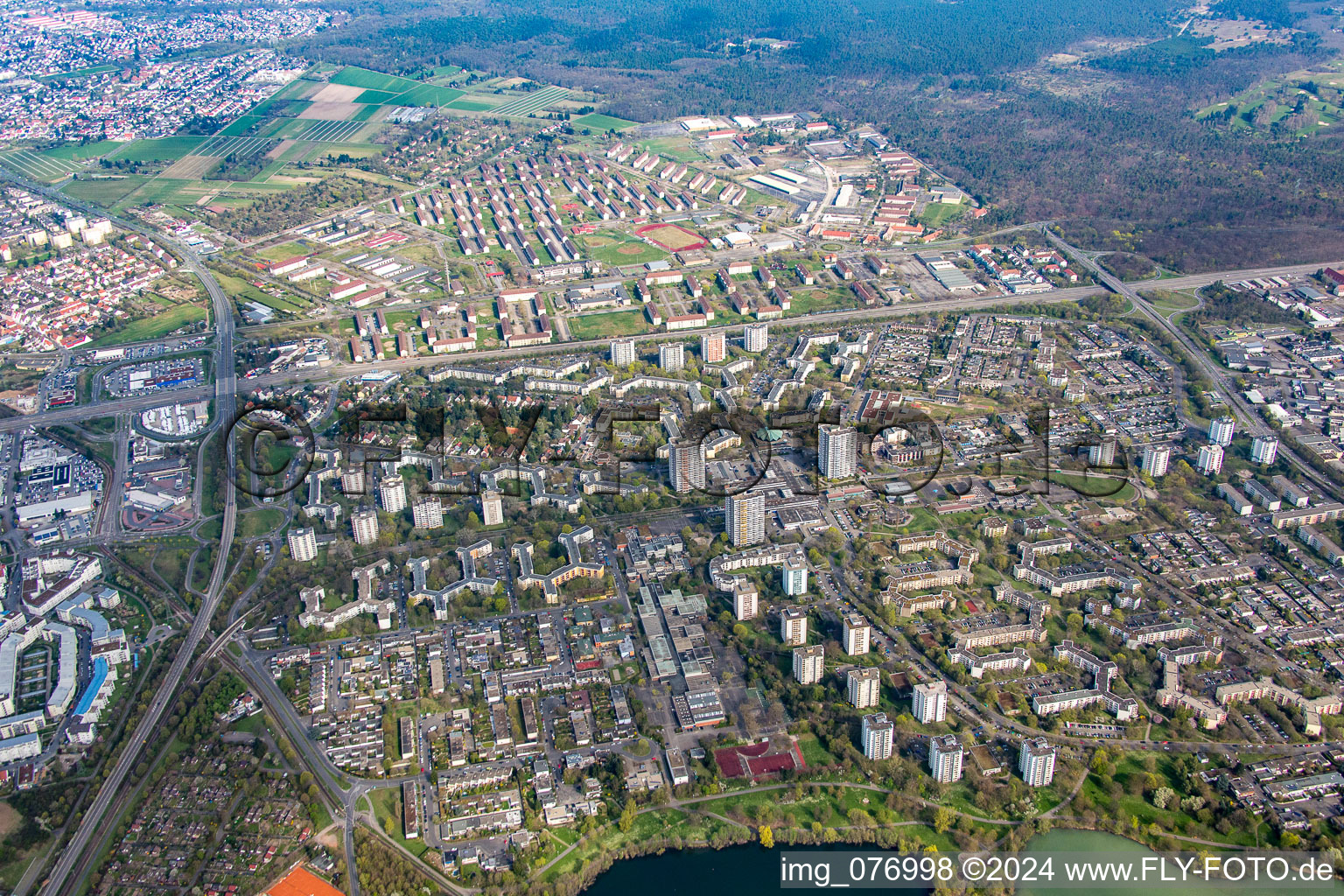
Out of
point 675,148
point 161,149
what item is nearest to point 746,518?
point 675,148

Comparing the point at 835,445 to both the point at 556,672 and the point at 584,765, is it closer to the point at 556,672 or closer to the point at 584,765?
the point at 556,672

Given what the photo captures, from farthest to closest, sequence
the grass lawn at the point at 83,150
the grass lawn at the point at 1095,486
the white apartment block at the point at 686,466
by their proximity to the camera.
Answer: the grass lawn at the point at 83,150, the white apartment block at the point at 686,466, the grass lawn at the point at 1095,486

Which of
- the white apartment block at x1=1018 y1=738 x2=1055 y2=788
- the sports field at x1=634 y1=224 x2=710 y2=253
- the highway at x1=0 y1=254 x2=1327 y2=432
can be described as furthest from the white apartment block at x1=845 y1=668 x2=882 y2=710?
the sports field at x1=634 y1=224 x2=710 y2=253

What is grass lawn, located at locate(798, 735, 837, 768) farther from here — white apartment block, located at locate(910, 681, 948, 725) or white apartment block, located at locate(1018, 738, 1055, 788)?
white apartment block, located at locate(1018, 738, 1055, 788)

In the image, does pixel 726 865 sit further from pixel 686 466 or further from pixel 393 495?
pixel 393 495

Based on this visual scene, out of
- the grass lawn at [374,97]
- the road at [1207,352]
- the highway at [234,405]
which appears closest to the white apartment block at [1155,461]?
the road at [1207,352]

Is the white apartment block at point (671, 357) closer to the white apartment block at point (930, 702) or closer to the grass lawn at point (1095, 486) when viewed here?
the grass lawn at point (1095, 486)

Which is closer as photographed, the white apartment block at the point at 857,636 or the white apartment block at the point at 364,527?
the white apartment block at the point at 857,636

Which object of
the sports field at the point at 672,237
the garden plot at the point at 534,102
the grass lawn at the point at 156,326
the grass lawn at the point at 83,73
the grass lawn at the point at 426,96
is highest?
the grass lawn at the point at 83,73
